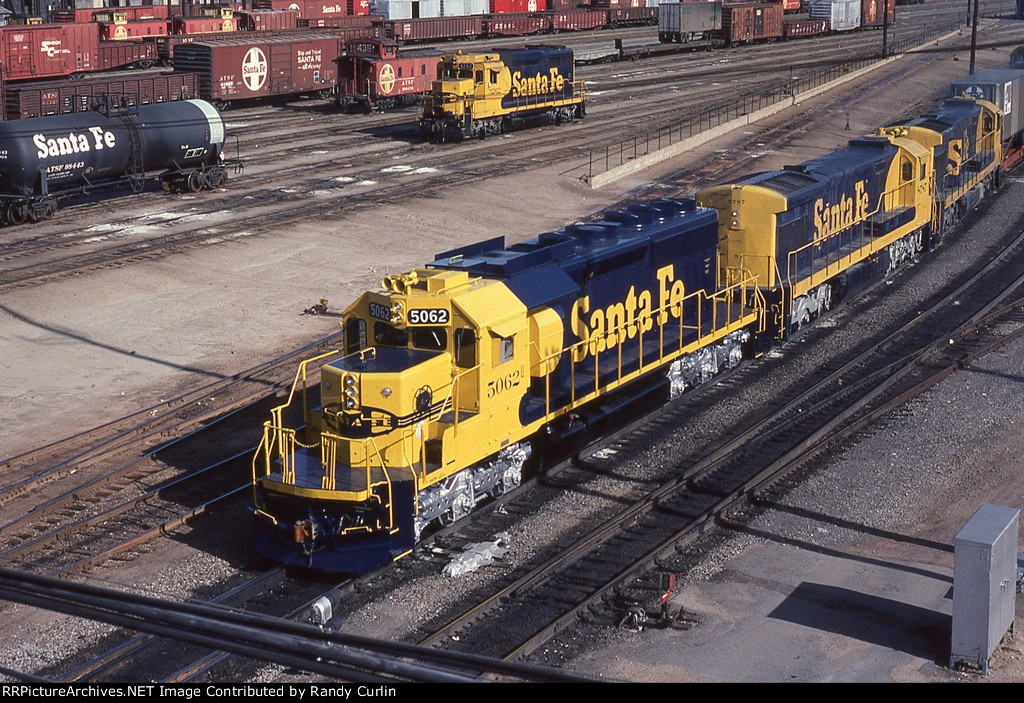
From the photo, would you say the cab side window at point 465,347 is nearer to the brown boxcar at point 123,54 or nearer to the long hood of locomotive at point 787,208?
the long hood of locomotive at point 787,208

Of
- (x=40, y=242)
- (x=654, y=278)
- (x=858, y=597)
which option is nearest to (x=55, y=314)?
(x=40, y=242)

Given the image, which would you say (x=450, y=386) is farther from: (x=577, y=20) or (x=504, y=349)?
(x=577, y=20)

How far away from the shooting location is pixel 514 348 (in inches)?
671

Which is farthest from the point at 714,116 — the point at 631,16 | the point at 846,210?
the point at 631,16

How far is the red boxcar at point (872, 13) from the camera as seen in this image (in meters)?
103

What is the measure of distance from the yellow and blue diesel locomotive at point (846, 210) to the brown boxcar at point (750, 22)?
53102 millimetres

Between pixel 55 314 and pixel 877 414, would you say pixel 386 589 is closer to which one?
pixel 877 414

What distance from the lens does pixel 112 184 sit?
1576 inches

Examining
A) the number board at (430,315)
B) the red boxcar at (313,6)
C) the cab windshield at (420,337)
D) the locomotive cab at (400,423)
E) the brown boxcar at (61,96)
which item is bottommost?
the locomotive cab at (400,423)

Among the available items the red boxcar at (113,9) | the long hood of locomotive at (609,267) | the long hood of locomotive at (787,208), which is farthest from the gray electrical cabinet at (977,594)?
the red boxcar at (113,9)

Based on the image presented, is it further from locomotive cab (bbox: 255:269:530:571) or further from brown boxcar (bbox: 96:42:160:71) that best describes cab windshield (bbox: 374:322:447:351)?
brown boxcar (bbox: 96:42:160:71)

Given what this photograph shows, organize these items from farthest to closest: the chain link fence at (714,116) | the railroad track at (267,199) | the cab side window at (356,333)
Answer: the chain link fence at (714,116) < the railroad track at (267,199) < the cab side window at (356,333)

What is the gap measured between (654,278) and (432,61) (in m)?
45.7

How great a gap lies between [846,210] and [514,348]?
1453 cm
